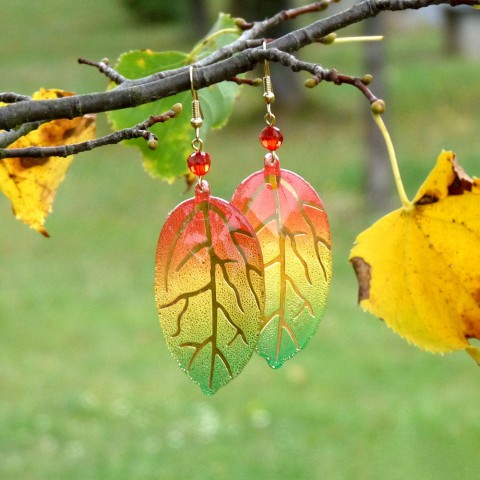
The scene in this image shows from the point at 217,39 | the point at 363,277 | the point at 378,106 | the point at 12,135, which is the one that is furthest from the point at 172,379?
the point at 378,106

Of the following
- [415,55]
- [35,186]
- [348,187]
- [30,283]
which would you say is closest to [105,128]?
[348,187]

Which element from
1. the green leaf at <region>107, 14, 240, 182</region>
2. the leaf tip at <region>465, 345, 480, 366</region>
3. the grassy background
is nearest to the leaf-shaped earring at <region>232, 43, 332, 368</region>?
the leaf tip at <region>465, 345, 480, 366</region>

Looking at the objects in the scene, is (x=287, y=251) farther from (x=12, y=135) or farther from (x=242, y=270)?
(x=12, y=135)

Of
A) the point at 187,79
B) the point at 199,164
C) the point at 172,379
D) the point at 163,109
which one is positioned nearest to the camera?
the point at 187,79

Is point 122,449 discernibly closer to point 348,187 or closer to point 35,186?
point 35,186

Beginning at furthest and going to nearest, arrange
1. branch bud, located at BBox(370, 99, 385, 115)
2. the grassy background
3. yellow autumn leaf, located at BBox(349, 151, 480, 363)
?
1. the grassy background
2. yellow autumn leaf, located at BBox(349, 151, 480, 363)
3. branch bud, located at BBox(370, 99, 385, 115)

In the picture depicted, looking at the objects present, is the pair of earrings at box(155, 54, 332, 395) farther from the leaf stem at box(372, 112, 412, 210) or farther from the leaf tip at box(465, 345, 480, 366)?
the leaf tip at box(465, 345, 480, 366)
